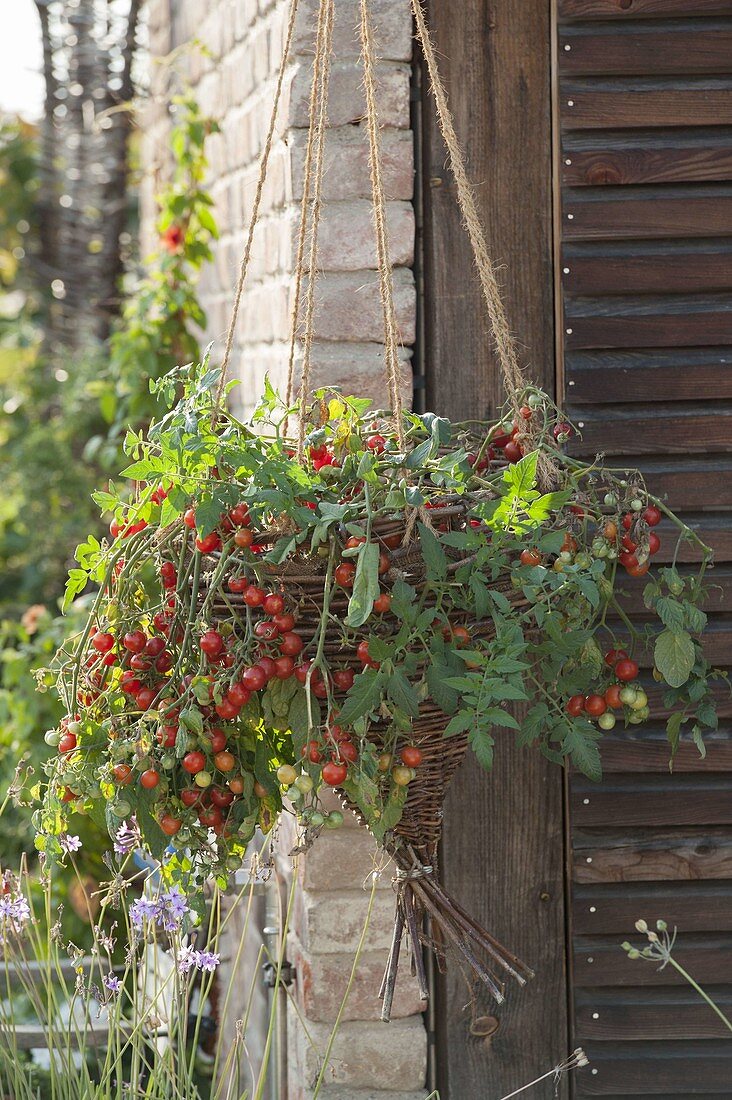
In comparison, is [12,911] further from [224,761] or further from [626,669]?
[626,669]

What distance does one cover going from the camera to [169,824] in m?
1.43

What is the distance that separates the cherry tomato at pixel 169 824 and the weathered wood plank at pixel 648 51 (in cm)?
137

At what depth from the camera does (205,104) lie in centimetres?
314

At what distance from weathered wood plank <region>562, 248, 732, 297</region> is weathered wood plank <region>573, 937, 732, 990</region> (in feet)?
3.65

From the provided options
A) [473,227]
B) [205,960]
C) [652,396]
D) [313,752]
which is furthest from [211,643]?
[652,396]

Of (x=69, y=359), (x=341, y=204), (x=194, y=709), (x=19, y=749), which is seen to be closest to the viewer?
(x=194, y=709)

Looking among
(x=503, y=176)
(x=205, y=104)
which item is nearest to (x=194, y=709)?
(x=503, y=176)

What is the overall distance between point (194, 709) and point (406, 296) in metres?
0.91

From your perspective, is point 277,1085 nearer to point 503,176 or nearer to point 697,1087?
point 697,1087

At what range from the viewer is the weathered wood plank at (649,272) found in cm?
197

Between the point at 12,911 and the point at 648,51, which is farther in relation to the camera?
the point at 648,51

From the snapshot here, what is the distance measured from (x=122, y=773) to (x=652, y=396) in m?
1.12

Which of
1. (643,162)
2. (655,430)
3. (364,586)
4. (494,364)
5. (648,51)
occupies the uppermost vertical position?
(648,51)

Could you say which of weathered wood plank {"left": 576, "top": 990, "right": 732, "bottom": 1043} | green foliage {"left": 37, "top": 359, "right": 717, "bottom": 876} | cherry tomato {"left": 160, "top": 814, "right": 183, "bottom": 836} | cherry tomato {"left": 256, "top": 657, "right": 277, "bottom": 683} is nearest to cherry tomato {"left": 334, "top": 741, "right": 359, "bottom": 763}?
green foliage {"left": 37, "top": 359, "right": 717, "bottom": 876}
